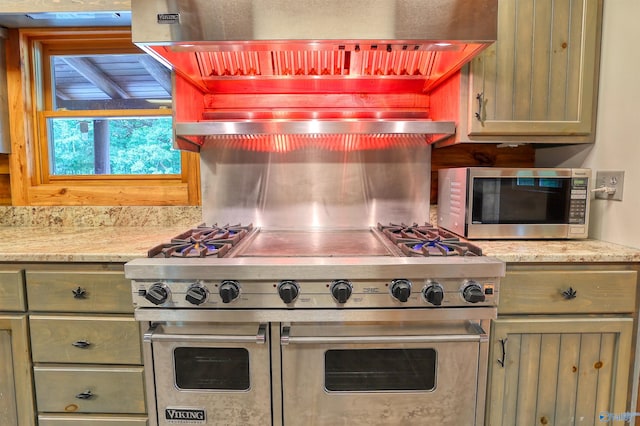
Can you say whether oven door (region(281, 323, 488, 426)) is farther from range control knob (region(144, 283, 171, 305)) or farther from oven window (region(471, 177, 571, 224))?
oven window (region(471, 177, 571, 224))

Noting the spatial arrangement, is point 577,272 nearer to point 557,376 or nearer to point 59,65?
point 557,376

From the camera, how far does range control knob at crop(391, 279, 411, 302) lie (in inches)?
44.8

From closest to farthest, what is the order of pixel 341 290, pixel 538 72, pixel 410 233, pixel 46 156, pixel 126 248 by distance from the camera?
pixel 341 290
pixel 126 248
pixel 538 72
pixel 410 233
pixel 46 156

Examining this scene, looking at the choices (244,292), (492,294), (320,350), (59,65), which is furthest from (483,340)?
(59,65)

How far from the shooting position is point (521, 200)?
4.96ft

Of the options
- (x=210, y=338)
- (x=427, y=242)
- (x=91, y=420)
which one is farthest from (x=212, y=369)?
(x=427, y=242)

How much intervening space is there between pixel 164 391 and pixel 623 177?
1.91m

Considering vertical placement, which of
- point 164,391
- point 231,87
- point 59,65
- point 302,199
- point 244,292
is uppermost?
point 59,65

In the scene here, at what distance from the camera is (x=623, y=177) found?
142 centimetres

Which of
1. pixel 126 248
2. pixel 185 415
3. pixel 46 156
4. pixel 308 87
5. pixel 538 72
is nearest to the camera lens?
pixel 185 415

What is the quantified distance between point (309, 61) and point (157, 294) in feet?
3.78

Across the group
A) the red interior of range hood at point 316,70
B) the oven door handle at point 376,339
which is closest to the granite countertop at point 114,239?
the oven door handle at point 376,339

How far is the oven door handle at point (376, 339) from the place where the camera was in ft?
3.94

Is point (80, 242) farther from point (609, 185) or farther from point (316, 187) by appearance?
point (609, 185)
